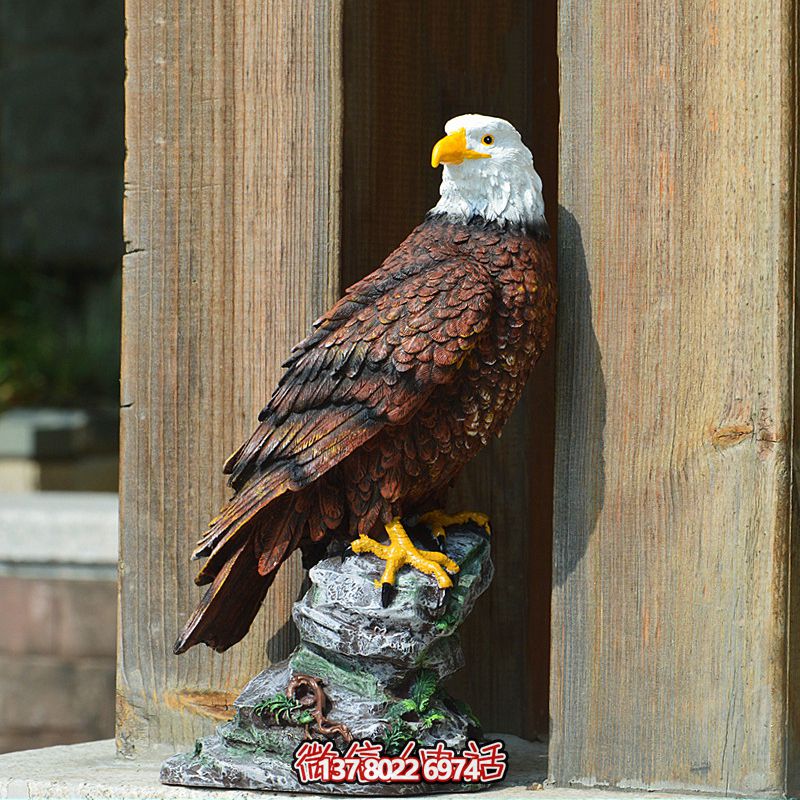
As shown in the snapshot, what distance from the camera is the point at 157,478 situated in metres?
2.04

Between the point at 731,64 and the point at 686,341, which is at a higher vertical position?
the point at 731,64

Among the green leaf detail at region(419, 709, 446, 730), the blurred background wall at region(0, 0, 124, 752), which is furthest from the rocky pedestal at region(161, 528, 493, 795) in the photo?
the blurred background wall at region(0, 0, 124, 752)

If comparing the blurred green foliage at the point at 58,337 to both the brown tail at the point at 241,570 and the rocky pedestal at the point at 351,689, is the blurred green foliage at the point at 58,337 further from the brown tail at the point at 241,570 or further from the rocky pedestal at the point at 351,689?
the rocky pedestal at the point at 351,689

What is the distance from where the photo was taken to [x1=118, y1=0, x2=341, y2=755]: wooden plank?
1.98 m

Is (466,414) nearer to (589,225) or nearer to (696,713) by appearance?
(589,225)

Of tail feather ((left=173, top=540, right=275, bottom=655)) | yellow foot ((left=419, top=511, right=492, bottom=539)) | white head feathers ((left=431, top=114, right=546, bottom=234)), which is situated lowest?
tail feather ((left=173, top=540, right=275, bottom=655))

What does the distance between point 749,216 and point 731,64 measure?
0.19 metres

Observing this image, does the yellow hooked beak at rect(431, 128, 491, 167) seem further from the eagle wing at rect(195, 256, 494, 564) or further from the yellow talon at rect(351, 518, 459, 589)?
the yellow talon at rect(351, 518, 459, 589)

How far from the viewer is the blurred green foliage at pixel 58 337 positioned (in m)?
5.24

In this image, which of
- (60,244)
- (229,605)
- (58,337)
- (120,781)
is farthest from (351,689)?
(60,244)

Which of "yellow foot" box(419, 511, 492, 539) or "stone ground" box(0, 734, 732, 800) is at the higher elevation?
"yellow foot" box(419, 511, 492, 539)

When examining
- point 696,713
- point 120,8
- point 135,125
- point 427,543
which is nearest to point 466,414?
point 427,543

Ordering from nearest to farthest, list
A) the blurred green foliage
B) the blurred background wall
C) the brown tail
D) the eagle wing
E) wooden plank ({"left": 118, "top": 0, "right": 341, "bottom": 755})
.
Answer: the eagle wing < the brown tail < wooden plank ({"left": 118, "top": 0, "right": 341, "bottom": 755}) < the blurred background wall < the blurred green foliage

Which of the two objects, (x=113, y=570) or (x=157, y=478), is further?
(x=113, y=570)
